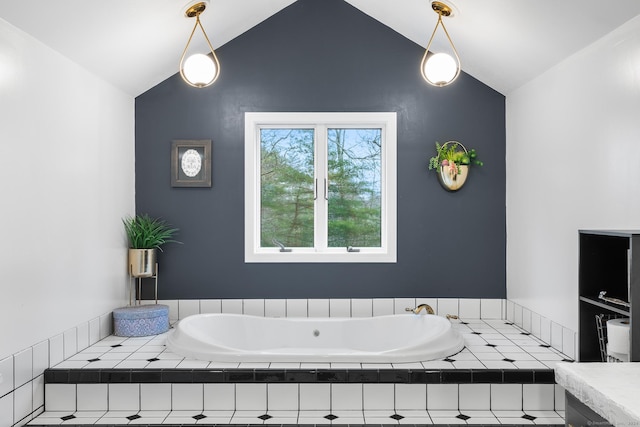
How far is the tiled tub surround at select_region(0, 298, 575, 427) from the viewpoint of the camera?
9.37ft

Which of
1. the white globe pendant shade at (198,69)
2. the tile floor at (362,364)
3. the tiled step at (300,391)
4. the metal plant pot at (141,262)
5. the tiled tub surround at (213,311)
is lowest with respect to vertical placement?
the tiled step at (300,391)

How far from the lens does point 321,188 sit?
179 inches

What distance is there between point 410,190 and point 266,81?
1389 millimetres

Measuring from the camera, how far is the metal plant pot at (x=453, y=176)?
435 cm

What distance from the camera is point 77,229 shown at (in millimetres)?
3494

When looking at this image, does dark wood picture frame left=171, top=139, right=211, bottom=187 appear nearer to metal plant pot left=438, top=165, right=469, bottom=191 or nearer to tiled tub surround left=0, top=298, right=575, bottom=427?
tiled tub surround left=0, top=298, right=575, bottom=427

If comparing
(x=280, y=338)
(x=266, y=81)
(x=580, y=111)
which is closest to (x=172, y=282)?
(x=280, y=338)

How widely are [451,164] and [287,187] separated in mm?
1278

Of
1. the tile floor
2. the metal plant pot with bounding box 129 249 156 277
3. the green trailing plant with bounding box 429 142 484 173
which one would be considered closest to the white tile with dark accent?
the tile floor

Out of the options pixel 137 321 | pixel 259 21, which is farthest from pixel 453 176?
pixel 137 321

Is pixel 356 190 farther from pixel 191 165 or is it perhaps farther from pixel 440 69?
pixel 191 165

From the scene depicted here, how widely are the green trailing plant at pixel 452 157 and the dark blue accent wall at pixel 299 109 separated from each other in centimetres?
7

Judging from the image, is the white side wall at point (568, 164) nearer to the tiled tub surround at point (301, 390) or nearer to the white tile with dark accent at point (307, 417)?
the tiled tub surround at point (301, 390)

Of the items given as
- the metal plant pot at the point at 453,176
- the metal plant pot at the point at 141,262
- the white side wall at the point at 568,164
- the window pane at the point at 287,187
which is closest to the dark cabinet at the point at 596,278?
the white side wall at the point at 568,164
